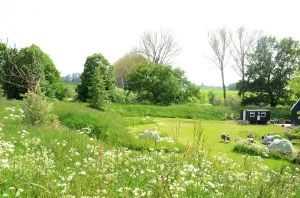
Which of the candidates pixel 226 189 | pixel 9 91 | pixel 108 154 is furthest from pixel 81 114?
pixel 9 91

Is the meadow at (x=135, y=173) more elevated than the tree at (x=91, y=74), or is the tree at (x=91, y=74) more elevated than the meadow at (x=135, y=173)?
the tree at (x=91, y=74)

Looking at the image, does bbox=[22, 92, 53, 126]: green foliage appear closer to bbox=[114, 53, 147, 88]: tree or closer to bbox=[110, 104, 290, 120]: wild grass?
bbox=[110, 104, 290, 120]: wild grass

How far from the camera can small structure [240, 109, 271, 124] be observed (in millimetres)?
39969

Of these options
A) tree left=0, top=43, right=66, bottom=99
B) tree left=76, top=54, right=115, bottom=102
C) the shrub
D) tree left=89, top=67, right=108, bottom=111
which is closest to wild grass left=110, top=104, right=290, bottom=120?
tree left=76, top=54, right=115, bottom=102

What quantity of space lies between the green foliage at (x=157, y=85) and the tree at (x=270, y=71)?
35.2 ft

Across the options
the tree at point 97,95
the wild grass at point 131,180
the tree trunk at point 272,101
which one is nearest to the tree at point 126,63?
the tree trunk at point 272,101

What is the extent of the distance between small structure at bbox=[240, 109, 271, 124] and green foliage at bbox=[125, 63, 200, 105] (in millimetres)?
11979

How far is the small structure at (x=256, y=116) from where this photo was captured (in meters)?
40.0

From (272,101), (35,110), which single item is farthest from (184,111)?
(35,110)

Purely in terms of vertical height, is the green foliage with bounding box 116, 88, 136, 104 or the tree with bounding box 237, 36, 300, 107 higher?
the tree with bounding box 237, 36, 300, 107

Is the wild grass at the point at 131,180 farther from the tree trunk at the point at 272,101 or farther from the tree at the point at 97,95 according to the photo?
the tree trunk at the point at 272,101

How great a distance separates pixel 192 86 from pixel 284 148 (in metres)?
32.0

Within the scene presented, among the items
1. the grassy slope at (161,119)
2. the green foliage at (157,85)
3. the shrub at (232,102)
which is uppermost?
the green foliage at (157,85)

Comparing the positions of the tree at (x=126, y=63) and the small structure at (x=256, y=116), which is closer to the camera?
the small structure at (x=256, y=116)
